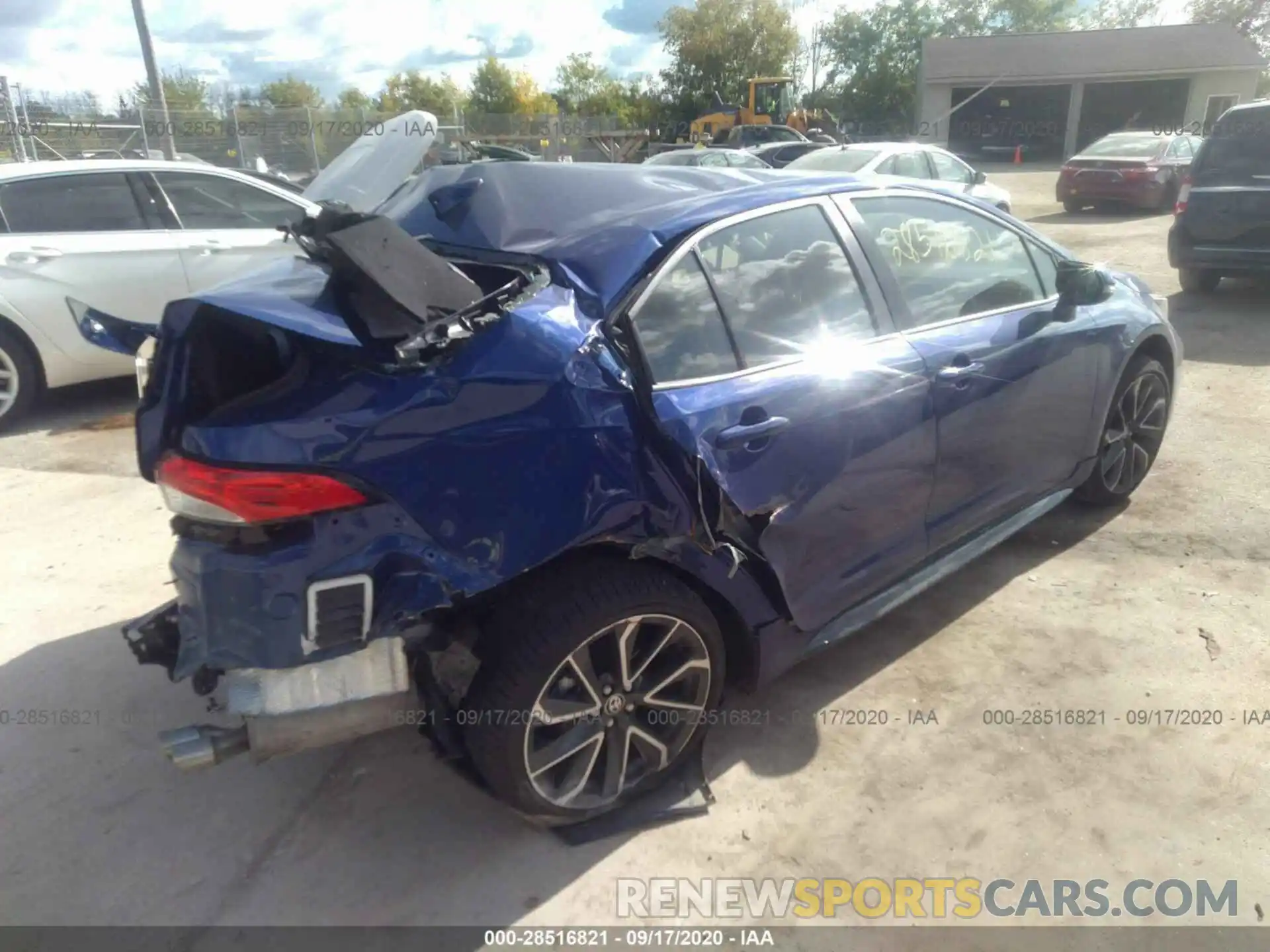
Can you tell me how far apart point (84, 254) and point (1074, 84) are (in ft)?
132

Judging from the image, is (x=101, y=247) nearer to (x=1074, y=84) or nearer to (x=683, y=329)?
(x=683, y=329)

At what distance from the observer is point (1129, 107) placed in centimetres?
3828

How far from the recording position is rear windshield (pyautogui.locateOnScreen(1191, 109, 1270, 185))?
848 cm

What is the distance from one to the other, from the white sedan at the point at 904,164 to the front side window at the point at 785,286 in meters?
8.12

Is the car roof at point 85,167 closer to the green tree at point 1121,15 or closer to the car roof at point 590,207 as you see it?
the car roof at point 590,207

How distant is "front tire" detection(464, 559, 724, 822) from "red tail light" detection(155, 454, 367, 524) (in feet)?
1.75

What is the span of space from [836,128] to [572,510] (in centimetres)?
3535

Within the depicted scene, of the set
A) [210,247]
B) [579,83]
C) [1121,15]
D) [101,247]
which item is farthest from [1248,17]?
[101,247]

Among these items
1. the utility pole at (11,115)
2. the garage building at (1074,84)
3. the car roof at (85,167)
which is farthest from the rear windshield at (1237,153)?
the garage building at (1074,84)

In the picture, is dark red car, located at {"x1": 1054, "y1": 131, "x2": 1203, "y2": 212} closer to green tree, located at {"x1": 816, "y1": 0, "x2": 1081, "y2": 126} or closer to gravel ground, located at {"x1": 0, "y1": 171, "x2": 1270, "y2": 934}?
gravel ground, located at {"x1": 0, "y1": 171, "x2": 1270, "y2": 934}

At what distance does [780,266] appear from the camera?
9.75 feet

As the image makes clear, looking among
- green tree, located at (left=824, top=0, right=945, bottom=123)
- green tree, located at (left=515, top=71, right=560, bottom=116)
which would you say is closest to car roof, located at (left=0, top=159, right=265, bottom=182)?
green tree, located at (left=824, top=0, right=945, bottom=123)

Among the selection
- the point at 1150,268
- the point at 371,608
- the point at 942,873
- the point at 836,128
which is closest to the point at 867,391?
the point at 942,873

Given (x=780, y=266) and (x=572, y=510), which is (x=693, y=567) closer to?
(x=572, y=510)
